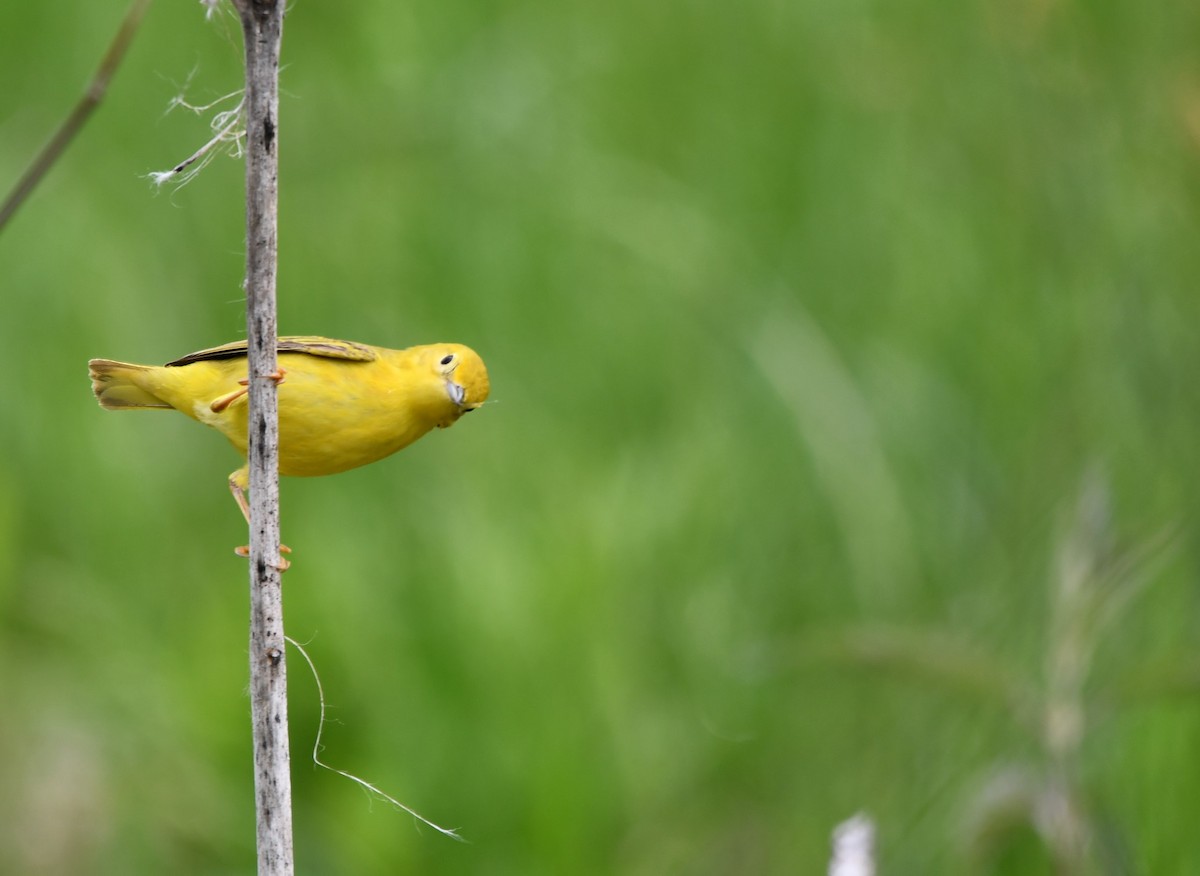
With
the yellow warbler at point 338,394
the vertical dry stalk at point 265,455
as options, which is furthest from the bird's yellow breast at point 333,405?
the vertical dry stalk at point 265,455

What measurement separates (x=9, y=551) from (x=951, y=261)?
318 centimetres

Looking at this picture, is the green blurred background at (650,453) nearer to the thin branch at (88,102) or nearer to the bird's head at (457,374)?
the bird's head at (457,374)

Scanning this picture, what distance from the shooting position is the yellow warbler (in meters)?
1.94

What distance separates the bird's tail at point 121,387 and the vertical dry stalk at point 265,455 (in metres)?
0.95

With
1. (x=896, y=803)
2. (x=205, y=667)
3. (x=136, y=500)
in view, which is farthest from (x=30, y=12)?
(x=896, y=803)

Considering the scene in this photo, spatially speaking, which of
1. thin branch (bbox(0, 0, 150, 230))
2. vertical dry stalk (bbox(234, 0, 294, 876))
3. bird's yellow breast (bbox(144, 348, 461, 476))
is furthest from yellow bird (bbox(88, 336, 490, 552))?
thin branch (bbox(0, 0, 150, 230))

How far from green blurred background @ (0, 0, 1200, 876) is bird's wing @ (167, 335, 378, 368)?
789mm

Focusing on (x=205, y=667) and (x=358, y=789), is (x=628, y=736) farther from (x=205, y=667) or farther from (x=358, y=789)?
(x=205, y=667)

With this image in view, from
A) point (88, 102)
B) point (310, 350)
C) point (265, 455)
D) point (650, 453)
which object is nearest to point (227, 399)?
point (310, 350)

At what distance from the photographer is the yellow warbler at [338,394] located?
6.38 ft

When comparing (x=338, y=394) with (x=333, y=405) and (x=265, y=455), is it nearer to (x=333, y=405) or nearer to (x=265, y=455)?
(x=333, y=405)

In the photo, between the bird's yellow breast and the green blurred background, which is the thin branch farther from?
the green blurred background

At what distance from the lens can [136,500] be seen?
16.4ft

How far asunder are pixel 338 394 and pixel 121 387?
58cm
